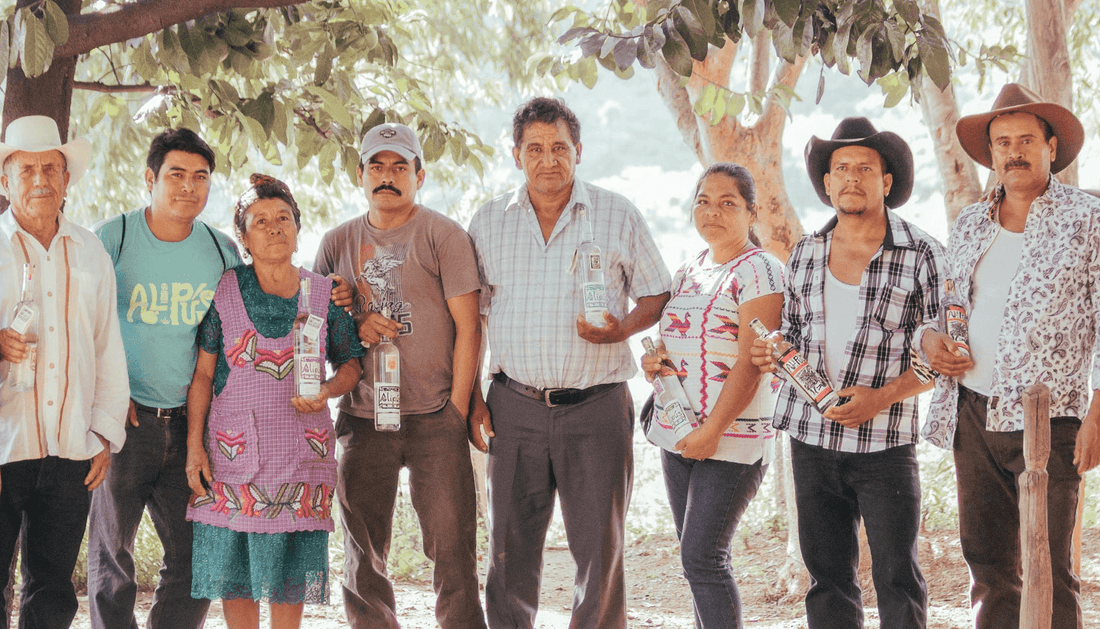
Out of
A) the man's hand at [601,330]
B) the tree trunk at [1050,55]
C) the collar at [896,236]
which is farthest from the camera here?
the tree trunk at [1050,55]

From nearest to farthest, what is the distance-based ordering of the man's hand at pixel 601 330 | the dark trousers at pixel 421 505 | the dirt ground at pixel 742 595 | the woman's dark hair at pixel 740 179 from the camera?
the man's hand at pixel 601 330, the woman's dark hair at pixel 740 179, the dark trousers at pixel 421 505, the dirt ground at pixel 742 595

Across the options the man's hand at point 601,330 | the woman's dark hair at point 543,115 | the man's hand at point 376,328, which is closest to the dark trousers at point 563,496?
the man's hand at point 601,330

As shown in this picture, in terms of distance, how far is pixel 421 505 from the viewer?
354 cm

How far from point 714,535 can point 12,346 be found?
2212mm

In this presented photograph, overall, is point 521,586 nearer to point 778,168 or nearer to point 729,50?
point 778,168

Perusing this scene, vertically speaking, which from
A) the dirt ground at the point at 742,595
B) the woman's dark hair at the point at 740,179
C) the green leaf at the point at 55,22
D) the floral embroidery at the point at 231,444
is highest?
the green leaf at the point at 55,22

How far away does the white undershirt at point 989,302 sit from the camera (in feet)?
9.82

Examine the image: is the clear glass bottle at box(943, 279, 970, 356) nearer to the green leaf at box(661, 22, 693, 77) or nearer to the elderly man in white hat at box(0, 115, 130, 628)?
the green leaf at box(661, 22, 693, 77)

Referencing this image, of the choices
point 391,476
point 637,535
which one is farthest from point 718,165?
point 637,535

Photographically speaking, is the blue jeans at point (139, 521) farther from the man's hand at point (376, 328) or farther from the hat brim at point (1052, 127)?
the hat brim at point (1052, 127)

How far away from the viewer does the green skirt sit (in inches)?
126

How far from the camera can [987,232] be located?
3.09 metres

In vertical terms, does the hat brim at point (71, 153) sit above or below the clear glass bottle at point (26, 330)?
above

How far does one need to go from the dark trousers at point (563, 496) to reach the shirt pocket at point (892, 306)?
921 mm
